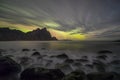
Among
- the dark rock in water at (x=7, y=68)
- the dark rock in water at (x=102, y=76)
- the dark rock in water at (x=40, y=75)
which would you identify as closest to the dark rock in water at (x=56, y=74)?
the dark rock in water at (x=40, y=75)

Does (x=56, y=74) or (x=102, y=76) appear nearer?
(x=102, y=76)

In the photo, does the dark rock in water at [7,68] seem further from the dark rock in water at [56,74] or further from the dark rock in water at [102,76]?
the dark rock in water at [102,76]

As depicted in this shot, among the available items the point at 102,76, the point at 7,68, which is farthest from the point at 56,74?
the point at 7,68

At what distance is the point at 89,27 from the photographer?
184 inches

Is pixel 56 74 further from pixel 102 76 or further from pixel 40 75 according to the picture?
pixel 102 76

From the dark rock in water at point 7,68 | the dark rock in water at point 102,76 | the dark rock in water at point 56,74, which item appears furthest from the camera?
the dark rock in water at point 7,68

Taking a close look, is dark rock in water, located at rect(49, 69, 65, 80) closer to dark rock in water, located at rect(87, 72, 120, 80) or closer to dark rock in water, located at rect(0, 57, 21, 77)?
dark rock in water, located at rect(87, 72, 120, 80)

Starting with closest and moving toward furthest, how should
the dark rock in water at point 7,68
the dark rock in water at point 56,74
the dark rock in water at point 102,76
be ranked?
the dark rock in water at point 102,76 < the dark rock in water at point 56,74 < the dark rock in water at point 7,68

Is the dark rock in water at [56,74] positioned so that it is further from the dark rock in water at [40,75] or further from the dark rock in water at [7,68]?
the dark rock in water at [7,68]

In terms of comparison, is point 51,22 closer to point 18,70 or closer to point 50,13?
point 50,13

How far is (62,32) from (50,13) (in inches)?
37.1

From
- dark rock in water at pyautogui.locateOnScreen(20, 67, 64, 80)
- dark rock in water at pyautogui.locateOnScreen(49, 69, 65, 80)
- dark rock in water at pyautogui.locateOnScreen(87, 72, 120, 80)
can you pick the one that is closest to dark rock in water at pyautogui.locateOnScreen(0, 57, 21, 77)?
dark rock in water at pyautogui.locateOnScreen(20, 67, 64, 80)

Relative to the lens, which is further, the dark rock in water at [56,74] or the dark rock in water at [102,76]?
the dark rock in water at [56,74]

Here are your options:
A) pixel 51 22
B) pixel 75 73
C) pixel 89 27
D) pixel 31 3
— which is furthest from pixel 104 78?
pixel 31 3
